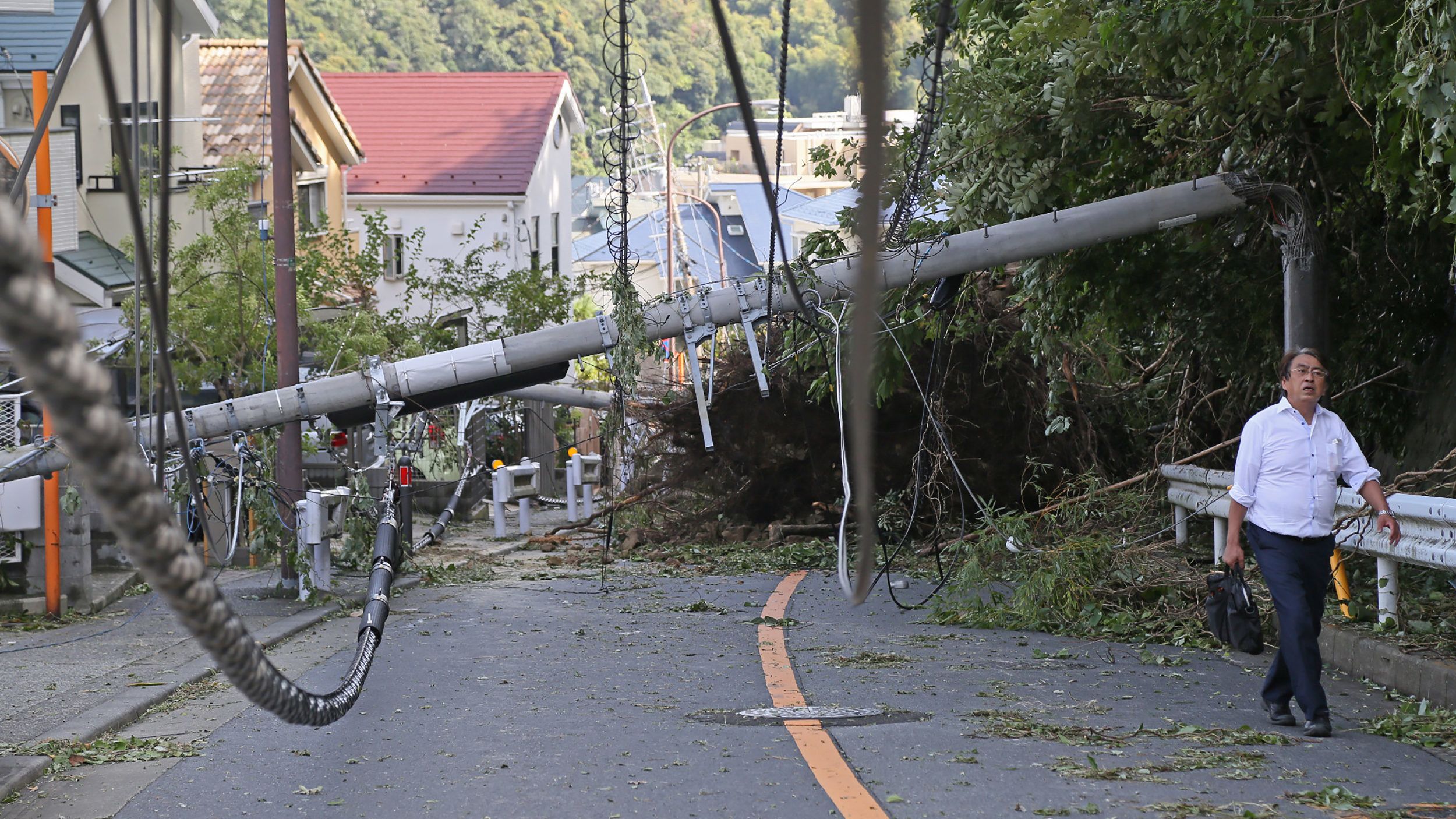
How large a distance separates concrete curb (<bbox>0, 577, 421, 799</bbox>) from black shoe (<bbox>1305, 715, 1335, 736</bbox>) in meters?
5.73

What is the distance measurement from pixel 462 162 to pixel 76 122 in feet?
63.5

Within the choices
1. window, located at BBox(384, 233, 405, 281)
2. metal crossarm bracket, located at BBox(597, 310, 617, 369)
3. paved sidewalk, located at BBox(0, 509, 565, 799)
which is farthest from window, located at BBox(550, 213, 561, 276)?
metal crossarm bracket, located at BBox(597, 310, 617, 369)

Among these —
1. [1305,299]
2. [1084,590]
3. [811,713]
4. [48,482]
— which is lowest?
[811,713]

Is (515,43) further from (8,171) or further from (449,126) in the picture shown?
(8,171)

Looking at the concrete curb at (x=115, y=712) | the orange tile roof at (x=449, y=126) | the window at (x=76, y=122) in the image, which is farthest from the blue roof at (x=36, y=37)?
the orange tile roof at (x=449, y=126)

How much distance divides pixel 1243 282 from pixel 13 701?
10.3 metres

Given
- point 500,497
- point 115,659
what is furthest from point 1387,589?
point 500,497

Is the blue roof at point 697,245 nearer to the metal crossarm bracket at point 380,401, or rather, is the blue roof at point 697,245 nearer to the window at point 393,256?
the window at point 393,256

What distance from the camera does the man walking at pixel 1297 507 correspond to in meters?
7.16

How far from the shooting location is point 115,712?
8.29 meters

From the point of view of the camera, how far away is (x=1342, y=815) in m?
5.59

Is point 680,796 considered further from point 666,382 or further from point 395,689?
point 666,382

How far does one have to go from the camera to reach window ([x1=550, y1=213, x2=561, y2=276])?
44.4 metres

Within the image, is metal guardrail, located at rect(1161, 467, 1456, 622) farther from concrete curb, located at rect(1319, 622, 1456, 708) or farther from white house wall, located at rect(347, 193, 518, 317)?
white house wall, located at rect(347, 193, 518, 317)
